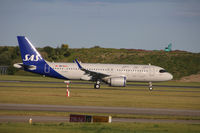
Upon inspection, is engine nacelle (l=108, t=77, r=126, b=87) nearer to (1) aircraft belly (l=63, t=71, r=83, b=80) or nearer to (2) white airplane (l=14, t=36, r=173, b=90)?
(2) white airplane (l=14, t=36, r=173, b=90)

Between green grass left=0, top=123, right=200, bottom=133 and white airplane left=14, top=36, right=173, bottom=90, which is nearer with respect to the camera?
green grass left=0, top=123, right=200, bottom=133

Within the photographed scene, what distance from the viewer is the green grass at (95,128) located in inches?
660

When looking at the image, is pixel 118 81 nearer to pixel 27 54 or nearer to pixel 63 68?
pixel 63 68

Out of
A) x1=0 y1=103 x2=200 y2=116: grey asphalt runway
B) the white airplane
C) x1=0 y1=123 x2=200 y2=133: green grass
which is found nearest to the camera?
x1=0 y1=123 x2=200 y2=133: green grass

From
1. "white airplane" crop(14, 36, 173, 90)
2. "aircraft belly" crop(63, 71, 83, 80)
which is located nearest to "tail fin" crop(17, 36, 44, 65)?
"white airplane" crop(14, 36, 173, 90)

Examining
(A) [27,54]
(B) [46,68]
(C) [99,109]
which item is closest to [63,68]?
(B) [46,68]

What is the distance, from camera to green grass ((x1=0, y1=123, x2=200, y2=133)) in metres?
16.8

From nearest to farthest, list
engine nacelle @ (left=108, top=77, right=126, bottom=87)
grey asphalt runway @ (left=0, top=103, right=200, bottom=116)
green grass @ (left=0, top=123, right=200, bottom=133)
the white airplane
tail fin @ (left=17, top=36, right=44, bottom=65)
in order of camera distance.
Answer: green grass @ (left=0, top=123, right=200, bottom=133)
grey asphalt runway @ (left=0, top=103, right=200, bottom=116)
engine nacelle @ (left=108, top=77, right=126, bottom=87)
the white airplane
tail fin @ (left=17, top=36, right=44, bottom=65)

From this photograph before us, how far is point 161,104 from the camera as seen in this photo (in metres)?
31.2

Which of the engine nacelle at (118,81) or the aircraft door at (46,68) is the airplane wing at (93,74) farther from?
the aircraft door at (46,68)

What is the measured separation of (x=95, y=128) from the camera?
17750 mm

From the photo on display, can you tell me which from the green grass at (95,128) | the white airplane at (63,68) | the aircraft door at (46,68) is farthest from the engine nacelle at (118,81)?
the green grass at (95,128)

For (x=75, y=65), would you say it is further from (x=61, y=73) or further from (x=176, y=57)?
(x=176, y=57)

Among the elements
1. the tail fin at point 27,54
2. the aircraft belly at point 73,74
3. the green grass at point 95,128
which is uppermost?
the tail fin at point 27,54
